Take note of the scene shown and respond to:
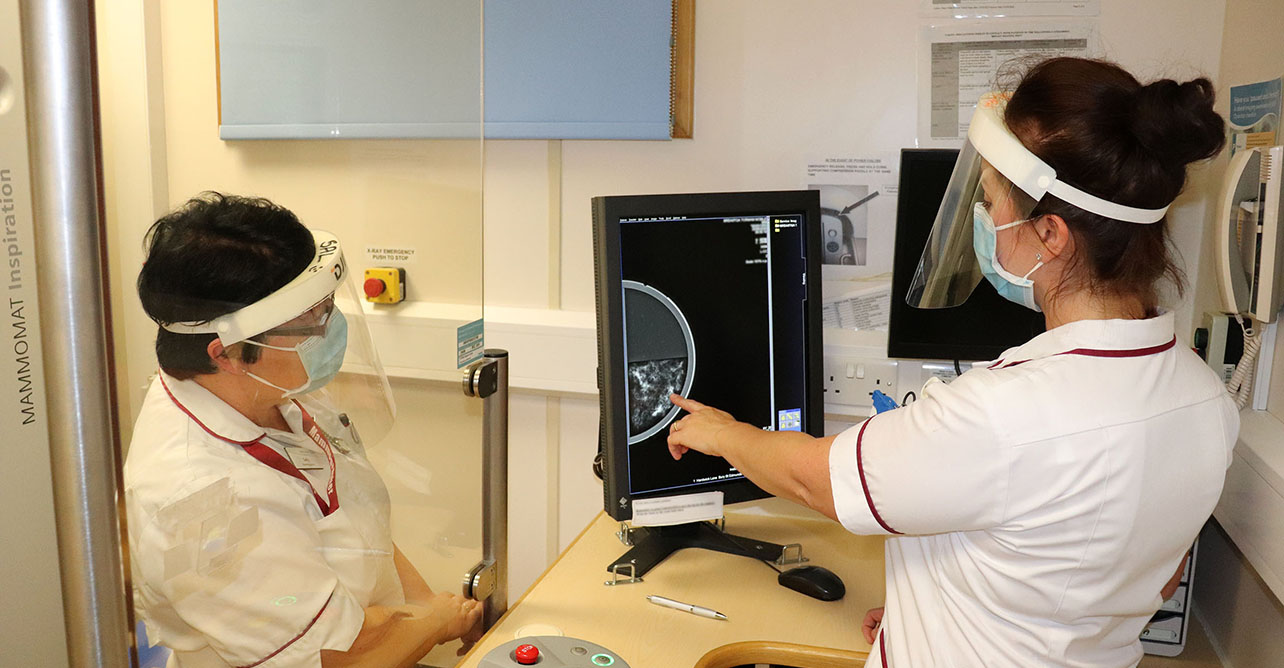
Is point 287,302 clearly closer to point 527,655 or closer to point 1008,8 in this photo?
point 527,655

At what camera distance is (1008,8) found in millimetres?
1835

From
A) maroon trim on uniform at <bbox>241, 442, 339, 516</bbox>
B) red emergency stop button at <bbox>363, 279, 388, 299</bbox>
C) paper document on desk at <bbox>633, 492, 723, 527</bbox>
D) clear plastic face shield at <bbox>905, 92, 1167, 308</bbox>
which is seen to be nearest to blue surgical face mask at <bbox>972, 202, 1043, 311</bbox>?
clear plastic face shield at <bbox>905, 92, 1167, 308</bbox>

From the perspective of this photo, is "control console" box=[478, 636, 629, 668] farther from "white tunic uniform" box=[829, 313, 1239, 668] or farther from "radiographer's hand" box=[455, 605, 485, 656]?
"white tunic uniform" box=[829, 313, 1239, 668]

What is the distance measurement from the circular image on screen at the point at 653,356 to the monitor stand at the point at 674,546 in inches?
9.5

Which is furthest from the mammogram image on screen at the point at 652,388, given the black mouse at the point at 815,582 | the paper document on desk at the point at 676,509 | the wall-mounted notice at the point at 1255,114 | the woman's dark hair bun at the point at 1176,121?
the wall-mounted notice at the point at 1255,114

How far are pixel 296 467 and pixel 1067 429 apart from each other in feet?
2.74

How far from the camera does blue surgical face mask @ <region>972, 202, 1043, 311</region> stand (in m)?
1.18

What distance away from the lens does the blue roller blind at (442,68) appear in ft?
3.05

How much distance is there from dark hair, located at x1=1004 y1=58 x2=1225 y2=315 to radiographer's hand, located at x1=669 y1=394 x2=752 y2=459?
571mm

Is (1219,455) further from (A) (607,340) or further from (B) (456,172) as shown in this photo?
(B) (456,172)

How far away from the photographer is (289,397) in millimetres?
979

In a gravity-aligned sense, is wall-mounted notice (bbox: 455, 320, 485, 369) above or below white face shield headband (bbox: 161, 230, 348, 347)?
below

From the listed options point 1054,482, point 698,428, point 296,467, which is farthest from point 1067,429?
point 296,467

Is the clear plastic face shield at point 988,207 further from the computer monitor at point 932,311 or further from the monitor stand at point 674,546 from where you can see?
the monitor stand at point 674,546
